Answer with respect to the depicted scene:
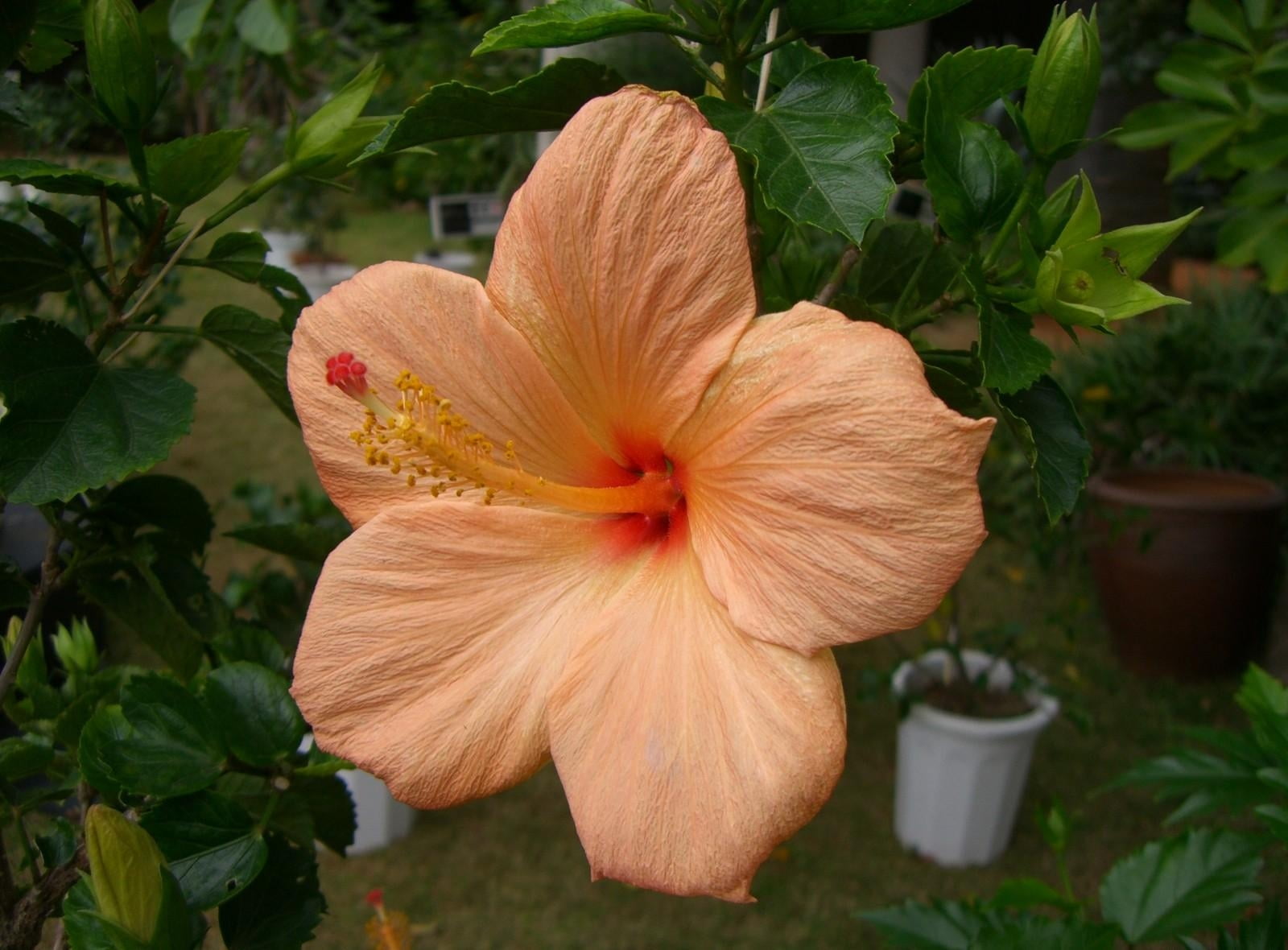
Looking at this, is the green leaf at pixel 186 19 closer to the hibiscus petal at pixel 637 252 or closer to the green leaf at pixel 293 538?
the green leaf at pixel 293 538

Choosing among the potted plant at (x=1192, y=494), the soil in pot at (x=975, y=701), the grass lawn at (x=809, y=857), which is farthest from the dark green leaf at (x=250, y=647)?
the potted plant at (x=1192, y=494)

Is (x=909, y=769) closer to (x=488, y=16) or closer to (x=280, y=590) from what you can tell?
(x=280, y=590)

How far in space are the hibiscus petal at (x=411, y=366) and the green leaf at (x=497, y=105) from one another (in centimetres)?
8

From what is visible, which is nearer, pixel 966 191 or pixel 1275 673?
pixel 966 191

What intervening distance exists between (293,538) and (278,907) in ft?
0.88

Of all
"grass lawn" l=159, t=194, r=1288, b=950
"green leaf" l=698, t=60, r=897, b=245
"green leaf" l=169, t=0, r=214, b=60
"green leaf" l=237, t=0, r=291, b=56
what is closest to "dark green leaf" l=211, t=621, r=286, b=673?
"green leaf" l=698, t=60, r=897, b=245

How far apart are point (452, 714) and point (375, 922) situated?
47 cm

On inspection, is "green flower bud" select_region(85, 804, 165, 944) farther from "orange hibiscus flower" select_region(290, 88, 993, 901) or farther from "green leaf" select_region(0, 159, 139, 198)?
"green leaf" select_region(0, 159, 139, 198)

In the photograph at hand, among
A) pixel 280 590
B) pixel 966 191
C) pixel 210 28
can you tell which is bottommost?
pixel 280 590

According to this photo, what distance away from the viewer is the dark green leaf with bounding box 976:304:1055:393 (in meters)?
0.56

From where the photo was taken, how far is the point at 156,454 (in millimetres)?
713

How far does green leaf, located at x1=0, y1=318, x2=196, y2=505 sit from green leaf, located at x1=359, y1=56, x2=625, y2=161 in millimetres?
243

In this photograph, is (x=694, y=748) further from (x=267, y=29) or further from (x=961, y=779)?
(x=961, y=779)

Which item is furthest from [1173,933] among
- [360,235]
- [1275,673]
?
[360,235]
